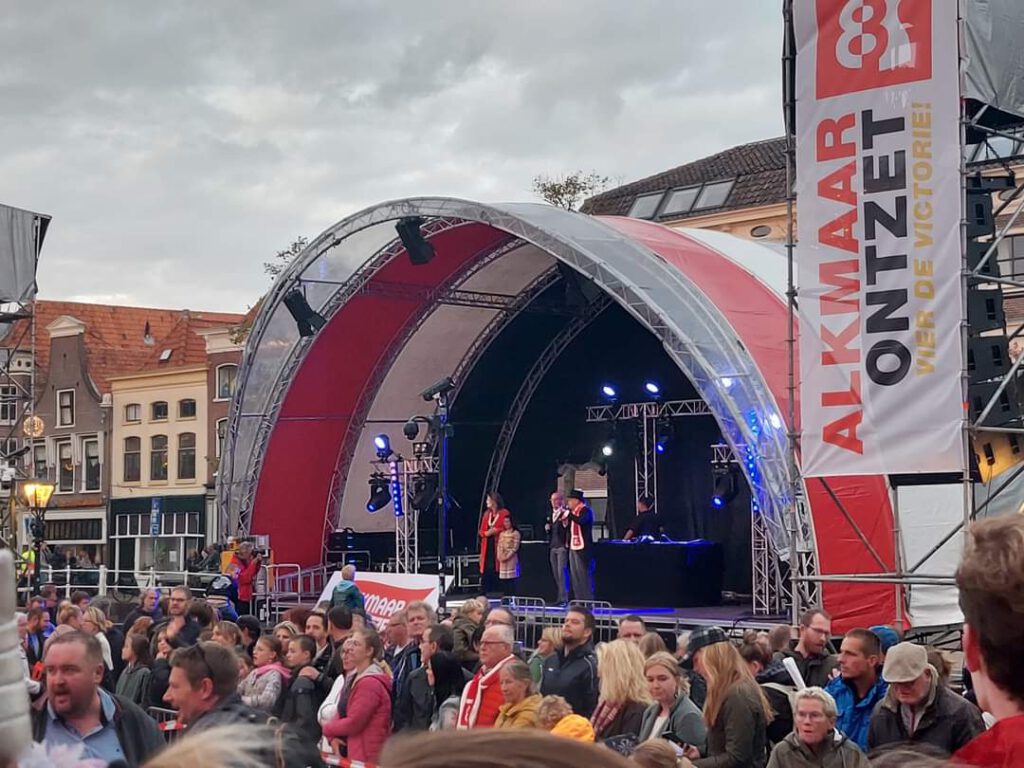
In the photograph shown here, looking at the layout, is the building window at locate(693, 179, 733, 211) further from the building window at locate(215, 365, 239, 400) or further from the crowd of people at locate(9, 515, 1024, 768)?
the crowd of people at locate(9, 515, 1024, 768)

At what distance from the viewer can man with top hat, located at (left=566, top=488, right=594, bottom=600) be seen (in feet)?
64.9

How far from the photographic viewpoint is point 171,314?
2039 inches

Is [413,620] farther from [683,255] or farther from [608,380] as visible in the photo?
[608,380]

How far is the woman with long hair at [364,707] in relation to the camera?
776 centimetres

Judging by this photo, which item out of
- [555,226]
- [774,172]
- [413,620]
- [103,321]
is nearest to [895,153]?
[413,620]

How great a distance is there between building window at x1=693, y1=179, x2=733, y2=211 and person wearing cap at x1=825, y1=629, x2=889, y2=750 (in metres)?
29.9

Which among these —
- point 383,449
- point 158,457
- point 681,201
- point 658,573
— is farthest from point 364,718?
point 158,457

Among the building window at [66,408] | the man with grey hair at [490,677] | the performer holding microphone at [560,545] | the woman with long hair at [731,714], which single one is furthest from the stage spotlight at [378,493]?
the building window at [66,408]

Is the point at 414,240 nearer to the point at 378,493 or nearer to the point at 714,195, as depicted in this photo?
the point at 378,493

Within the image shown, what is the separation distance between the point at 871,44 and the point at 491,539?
13.3 meters

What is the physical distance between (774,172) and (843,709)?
3020 centimetres

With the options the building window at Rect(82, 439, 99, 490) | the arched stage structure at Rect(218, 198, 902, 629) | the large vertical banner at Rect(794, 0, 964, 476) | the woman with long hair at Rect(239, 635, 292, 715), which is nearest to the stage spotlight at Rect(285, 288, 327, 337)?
the arched stage structure at Rect(218, 198, 902, 629)

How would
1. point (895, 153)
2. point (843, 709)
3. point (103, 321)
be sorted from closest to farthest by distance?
point (843, 709)
point (895, 153)
point (103, 321)

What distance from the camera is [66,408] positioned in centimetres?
4441
